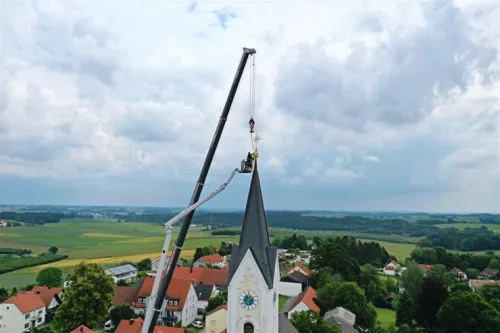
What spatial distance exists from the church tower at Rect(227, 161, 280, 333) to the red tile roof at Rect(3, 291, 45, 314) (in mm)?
40013

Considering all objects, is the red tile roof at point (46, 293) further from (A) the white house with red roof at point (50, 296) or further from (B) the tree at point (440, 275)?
(B) the tree at point (440, 275)

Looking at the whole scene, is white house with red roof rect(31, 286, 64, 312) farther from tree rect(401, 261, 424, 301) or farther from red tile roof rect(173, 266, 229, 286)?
tree rect(401, 261, 424, 301)

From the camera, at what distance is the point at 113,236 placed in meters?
163

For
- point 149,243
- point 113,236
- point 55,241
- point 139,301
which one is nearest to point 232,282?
point 139,301

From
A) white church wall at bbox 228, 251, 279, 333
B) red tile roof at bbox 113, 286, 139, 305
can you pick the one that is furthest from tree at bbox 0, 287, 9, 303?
white church wall at bbox 228, 251, 279, 333

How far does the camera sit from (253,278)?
24.3 metres

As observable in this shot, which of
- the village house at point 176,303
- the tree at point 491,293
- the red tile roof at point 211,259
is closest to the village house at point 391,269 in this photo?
the tree at point 491,293

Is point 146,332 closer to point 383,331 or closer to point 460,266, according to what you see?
point 383,331

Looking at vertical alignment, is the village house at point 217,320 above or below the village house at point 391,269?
above

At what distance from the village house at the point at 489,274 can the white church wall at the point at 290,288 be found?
1873 inches

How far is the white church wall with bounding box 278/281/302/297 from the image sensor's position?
75.5m

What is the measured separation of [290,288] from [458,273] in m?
44.6

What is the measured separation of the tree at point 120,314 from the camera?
172ft

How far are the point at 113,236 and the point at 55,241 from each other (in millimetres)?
27620
